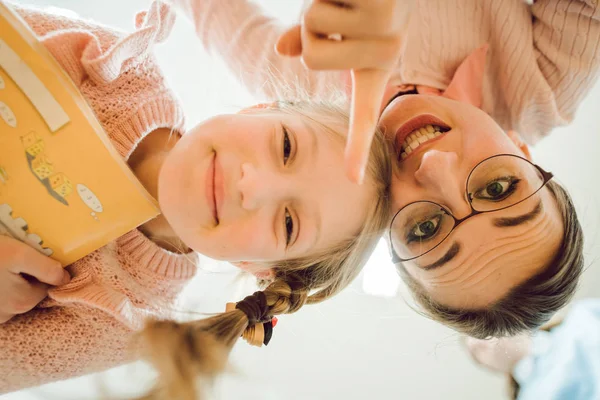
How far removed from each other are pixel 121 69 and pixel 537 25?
80 centimetres

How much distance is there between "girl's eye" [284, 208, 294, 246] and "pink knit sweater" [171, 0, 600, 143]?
39 centimetres

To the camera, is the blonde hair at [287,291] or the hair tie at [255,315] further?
the hair tie at [255,315]

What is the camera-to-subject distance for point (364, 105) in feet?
1.40

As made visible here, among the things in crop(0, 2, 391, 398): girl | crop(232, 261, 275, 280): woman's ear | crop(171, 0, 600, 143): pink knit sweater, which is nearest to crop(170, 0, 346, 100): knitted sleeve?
crop(171, 0, 600, 143): pink knit sweater

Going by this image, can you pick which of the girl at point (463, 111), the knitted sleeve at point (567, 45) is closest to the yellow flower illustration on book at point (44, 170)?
the girl at point (463, 111)

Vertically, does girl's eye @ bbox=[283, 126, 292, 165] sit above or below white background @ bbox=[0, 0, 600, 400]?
above

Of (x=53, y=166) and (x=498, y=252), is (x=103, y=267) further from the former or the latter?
(x=498, y=252)

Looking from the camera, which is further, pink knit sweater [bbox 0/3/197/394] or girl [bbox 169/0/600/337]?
pink knit sweater [bbox 0/3/197/394]

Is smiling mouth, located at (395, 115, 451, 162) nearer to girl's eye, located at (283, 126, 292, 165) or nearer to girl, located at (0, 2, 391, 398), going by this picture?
girl, located at (0, 2, 391, 398)

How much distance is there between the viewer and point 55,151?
0.62 metres

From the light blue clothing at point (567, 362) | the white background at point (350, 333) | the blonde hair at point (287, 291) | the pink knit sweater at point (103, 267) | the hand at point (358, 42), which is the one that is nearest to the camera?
the hand at point (358, 42)

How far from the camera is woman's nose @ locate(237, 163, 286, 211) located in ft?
2.01

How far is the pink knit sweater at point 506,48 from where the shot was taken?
2.91 feet

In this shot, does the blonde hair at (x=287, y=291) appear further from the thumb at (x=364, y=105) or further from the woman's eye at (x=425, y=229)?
the thumb at (x=364, y=105)
